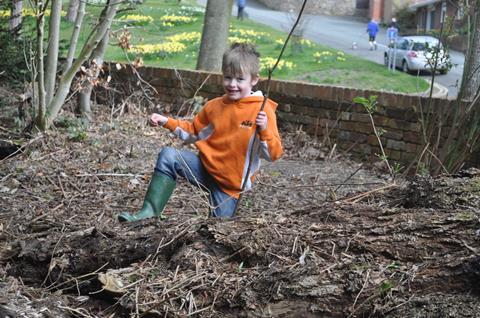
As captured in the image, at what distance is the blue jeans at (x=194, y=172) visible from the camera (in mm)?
4660

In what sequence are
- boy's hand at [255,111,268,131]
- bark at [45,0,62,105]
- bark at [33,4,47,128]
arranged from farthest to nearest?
1. bark at [45,0,62,105]
2. bark at [33,4,47,128]
3. boy's hand at [255,111,268,131]

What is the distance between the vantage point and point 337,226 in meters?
3.23

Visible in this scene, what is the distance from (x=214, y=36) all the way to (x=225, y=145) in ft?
31.4

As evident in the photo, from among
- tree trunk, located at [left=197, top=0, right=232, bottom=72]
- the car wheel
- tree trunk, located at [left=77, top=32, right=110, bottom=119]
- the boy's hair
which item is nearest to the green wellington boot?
the boy's hair

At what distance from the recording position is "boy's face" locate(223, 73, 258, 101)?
4.63 m

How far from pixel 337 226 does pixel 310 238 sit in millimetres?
169

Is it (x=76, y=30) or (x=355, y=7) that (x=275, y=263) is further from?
(x=355, y=7)

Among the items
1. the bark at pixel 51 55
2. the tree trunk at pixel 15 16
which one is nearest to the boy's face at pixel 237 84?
the bark at pixel 51 55

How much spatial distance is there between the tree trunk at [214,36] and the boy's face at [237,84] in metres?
9.03

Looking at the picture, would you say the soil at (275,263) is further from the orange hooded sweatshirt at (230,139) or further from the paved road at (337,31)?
the paved road at (337,31)

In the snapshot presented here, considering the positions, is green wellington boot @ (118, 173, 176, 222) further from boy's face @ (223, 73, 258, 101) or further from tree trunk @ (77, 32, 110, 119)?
tree trunk @ (77, 32, 110, 119)

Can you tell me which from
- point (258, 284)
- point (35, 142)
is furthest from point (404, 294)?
point (35, 142)

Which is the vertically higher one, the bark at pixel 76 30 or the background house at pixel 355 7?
the bark at pixel 76 30

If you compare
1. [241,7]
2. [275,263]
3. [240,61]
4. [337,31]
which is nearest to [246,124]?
[240,61]
